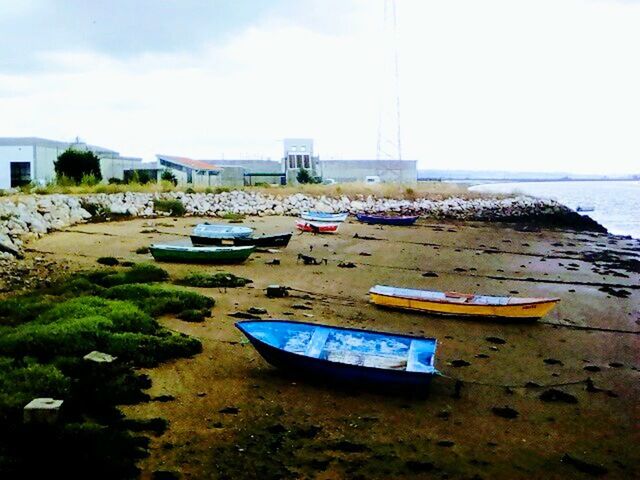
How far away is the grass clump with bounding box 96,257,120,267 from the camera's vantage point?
17.8m

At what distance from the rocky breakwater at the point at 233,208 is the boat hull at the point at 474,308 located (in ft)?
36.5

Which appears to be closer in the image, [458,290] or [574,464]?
[574,464]

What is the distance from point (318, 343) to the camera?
9.86m

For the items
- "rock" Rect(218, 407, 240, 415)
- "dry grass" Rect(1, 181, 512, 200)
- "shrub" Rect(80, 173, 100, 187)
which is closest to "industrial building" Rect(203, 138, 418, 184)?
"dry grass" Rect(1, 181, 512, 200)

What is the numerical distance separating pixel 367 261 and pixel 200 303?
9.65m

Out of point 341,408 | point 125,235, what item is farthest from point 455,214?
point 341,408

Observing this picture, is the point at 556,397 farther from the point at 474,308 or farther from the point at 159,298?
the point at 159,298

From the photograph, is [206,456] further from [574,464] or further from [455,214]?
[455,214]

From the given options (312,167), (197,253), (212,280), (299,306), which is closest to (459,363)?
(299,306)

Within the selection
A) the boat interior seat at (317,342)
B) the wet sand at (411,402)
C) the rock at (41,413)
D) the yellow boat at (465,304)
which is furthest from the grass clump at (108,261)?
the rock at (41,413)

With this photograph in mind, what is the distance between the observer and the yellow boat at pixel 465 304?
13492 mm

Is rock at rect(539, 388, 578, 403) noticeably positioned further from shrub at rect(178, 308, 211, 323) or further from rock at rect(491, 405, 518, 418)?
shrub at rect(178, 308, 211, 323)

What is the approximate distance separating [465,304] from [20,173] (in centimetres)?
3910

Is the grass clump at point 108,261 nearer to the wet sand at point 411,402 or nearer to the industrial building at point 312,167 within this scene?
the wet sand at point 411,402
